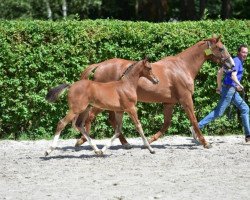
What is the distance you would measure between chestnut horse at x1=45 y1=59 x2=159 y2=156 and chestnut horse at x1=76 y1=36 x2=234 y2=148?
0.68 meters

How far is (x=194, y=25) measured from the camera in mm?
14727

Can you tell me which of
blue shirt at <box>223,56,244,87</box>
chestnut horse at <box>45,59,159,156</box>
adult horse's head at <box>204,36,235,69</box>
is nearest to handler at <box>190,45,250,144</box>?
blue shirt at <box>223,56,244,87</box>

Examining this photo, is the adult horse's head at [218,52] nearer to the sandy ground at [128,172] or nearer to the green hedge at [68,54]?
the sandy ground at [128,172]

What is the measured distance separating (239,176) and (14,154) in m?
4.55

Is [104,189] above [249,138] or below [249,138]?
above

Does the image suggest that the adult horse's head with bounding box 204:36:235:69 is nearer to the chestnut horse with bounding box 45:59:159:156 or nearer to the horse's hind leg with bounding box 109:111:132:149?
the chestnut horse with bounding box 45:59:159:156

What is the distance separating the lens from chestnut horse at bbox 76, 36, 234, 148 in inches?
491

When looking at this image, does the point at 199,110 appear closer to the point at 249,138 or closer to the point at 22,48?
the point at 249,138

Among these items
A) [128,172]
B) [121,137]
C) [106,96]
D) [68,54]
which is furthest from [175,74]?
[128,172]

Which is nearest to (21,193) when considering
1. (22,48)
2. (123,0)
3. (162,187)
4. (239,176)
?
(162,187)

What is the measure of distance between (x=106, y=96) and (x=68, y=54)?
3252 mm

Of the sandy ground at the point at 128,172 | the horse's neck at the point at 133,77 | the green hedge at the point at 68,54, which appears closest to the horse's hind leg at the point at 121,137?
the sandy ground at the point at 128,172

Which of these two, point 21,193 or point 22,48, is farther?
point 22,48

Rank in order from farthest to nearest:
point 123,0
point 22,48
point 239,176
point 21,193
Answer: point 123,0
point 22,48
point 239,176
point 21,193
